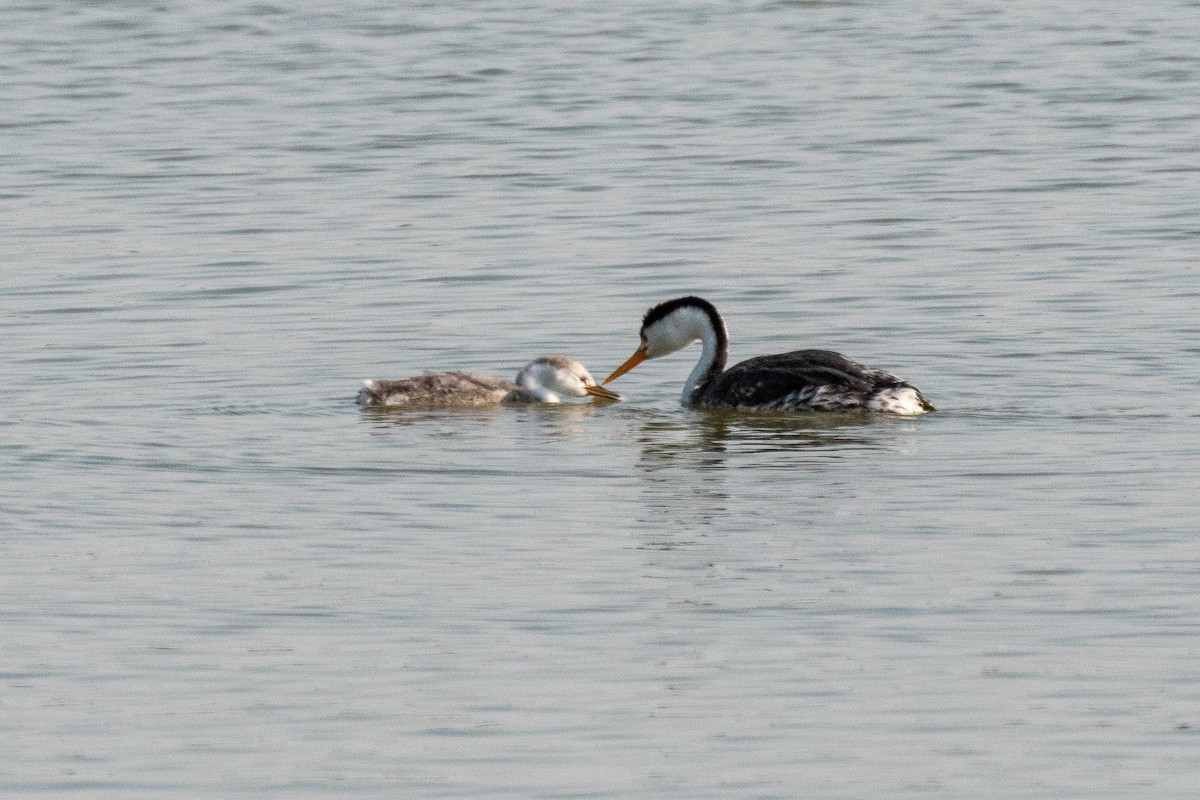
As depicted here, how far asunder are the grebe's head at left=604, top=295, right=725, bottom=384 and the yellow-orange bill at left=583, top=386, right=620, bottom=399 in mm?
391

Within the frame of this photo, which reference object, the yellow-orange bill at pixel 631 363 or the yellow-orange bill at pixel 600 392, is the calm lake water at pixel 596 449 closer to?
the yellow-orange bill at pixel 600 392

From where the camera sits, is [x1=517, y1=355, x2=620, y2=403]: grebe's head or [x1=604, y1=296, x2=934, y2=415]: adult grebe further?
[x1=517, y1=355, x2=620, y2=403]: grebe's head

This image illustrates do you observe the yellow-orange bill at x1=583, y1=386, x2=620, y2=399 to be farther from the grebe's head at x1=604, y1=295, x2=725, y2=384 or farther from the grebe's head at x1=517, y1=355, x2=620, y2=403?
the grebe's head at x1=604, y1=295, x2=725, y2=384

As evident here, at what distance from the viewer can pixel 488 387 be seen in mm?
14172

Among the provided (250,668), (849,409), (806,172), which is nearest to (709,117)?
(806,172)

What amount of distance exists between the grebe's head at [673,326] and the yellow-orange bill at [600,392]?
391 mm

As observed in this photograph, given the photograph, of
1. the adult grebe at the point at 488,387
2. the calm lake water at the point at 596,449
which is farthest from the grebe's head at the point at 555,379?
the calm lake water at the point at 596,449

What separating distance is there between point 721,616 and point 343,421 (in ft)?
16.1

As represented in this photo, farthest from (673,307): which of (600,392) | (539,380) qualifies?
(539,380)

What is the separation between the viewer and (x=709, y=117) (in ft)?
83.8

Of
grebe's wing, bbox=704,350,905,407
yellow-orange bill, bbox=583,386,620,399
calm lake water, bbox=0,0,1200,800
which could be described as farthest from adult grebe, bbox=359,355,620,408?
grebe's wing, bbox=704,350,905,407

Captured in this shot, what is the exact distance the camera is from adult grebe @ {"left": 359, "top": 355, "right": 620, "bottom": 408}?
1388 centimetres

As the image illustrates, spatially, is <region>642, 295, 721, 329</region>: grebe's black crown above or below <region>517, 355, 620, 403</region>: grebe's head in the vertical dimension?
above

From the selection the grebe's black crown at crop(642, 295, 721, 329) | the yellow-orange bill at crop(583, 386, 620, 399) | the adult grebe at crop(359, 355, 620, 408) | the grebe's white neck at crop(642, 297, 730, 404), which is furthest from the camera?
the grebe's black crown at crop(642, 295, 721, 329)
